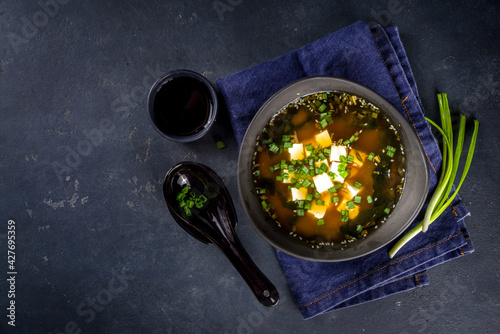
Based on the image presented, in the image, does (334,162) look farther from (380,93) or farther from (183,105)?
(183,105)

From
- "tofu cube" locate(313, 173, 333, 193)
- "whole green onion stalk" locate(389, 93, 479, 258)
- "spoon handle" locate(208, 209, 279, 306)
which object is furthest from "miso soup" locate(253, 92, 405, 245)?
"spoon handle" locate(208, 209, 279, 306)

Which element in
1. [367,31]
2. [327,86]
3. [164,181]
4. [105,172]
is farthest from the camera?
[105,172]

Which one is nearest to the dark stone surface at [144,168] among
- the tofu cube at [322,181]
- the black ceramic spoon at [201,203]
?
the black ceramic spoon at [201,203]

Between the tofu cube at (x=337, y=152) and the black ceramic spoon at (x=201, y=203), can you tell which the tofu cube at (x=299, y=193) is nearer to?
the tofu cube at (x=337, y=152)

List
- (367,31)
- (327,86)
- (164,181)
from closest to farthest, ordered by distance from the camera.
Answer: (327,86), (367,31), (164,181)

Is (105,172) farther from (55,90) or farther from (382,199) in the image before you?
(382,199)

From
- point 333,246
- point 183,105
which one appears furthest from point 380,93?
point 183,105

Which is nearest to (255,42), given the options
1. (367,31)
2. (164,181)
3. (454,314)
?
(367,31)
